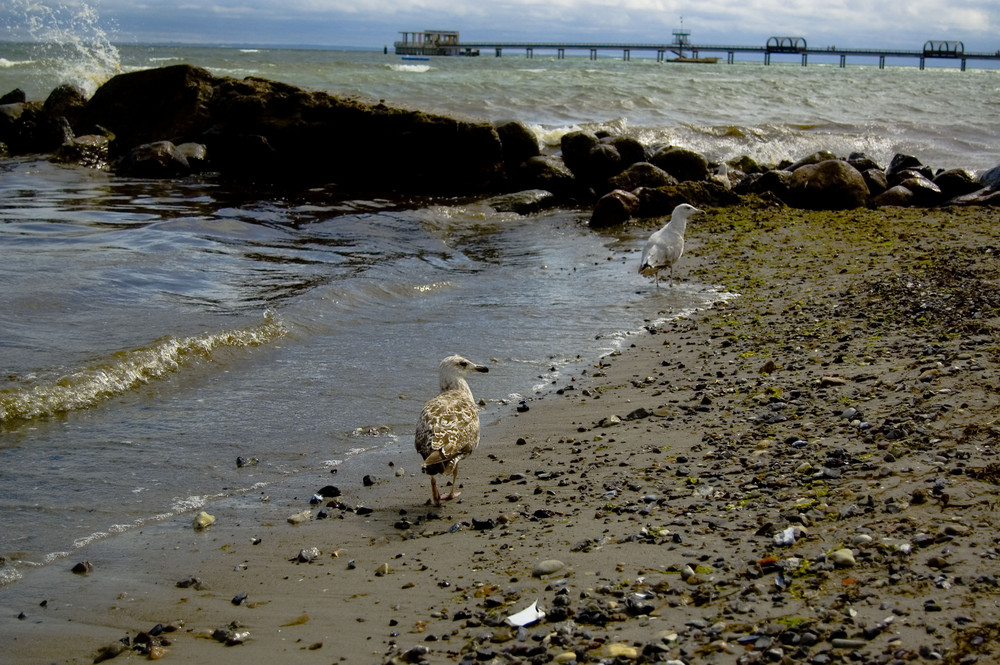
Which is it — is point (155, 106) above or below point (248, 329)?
above

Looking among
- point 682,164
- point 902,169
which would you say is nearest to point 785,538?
point 682,164

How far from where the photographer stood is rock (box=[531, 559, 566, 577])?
4.51 m

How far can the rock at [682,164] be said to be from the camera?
771 inches

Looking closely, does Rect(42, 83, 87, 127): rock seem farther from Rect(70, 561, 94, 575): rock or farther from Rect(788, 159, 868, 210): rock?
Rect(70, 561, 94, 575): rock

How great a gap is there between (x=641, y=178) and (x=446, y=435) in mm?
13410

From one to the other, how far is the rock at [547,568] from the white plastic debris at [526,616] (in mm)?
404

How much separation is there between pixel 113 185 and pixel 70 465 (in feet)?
47.4

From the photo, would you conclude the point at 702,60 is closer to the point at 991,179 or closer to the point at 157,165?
the point at 991,179

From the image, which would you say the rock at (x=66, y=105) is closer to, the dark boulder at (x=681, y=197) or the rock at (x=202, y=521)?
the dark boulder at (x=681, y=197)

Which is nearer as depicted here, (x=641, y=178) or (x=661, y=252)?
(x=661, y=252)

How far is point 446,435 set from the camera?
5.96 m

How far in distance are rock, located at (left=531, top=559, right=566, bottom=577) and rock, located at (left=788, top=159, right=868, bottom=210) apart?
13252 mm

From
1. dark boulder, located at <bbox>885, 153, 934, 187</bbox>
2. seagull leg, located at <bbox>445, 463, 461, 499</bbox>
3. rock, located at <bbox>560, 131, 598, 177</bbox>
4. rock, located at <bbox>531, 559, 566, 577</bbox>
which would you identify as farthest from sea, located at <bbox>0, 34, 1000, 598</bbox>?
dark boulder, located at <bbox>885, 153, 934, 187</bbox>

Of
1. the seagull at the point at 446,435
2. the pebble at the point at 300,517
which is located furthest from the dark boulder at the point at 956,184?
the pebble at the point at 300,517
